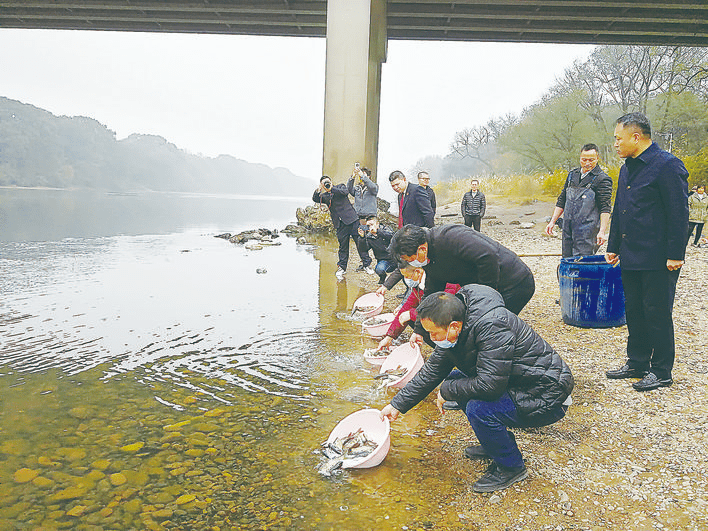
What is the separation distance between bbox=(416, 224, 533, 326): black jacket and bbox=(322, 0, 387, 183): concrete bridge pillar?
11.5m

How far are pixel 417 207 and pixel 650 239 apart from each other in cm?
359

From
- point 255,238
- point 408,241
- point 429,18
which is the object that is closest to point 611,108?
point 429,18

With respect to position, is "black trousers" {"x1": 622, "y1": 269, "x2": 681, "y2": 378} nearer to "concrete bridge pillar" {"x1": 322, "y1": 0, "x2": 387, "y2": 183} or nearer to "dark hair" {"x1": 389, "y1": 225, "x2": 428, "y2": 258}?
"dark hair" {"x1": 389, "y1": 225, "x2": 428, "y2": 258}

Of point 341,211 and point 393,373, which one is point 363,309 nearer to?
point 393,373

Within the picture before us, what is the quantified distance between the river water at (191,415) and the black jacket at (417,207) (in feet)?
4.64

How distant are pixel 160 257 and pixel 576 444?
10092 mm

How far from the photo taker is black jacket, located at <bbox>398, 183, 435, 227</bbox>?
7117 mm

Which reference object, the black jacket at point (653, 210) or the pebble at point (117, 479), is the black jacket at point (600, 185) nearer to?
the black jacket at point (653, 210)

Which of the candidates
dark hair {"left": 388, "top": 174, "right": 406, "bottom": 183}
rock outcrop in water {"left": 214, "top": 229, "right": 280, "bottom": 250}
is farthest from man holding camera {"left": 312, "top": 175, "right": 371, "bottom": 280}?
rock outcrop in water {"left": 214, "top": 229, "right": 280, "bottom": 250}

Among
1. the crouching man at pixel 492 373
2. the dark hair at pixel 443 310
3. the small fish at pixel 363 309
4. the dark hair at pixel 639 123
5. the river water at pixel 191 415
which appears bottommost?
the river water at pixel 191 415

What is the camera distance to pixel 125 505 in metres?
2.73

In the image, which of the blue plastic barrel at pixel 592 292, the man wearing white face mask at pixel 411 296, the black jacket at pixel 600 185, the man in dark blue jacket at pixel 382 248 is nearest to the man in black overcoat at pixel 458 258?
the man wearing white face mask at pixel 411 296

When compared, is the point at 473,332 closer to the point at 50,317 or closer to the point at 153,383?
the point at 153,383

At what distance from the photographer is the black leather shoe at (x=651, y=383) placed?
12.9ft
